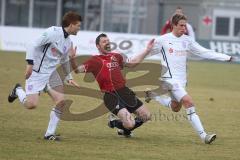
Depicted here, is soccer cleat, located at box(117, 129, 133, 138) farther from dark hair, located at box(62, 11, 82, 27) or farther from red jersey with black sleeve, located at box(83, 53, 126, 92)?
dark hair, located at box(62, 11, 82, 27)

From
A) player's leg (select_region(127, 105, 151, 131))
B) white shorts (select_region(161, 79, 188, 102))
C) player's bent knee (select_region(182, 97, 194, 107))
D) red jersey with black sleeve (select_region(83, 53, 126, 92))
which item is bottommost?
player's leg (select_region(127, 105, 151, 131))

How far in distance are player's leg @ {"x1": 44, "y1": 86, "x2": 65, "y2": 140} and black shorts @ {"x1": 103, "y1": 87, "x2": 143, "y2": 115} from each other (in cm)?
85

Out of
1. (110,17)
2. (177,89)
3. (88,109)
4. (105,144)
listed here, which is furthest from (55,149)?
(110,17)

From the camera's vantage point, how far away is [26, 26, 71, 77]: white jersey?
11844mm

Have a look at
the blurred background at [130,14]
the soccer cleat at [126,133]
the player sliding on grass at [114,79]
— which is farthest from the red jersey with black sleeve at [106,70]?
the blurred background at [130,14]

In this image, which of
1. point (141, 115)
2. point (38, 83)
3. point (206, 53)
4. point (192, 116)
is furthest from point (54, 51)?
point (206, 53)

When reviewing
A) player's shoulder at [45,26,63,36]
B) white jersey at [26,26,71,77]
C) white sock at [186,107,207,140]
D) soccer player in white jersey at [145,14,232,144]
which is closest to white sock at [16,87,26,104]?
white jersey at [26,26,71,77]

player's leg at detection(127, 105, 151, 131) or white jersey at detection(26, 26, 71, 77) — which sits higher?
white jersey at detection(26, 26, 71, 77)

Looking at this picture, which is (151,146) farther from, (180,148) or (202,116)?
(202,116)

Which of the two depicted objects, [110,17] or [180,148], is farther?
[110,17]

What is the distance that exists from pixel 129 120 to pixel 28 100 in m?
1.73

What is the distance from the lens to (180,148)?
11516 mm

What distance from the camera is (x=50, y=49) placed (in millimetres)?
11992

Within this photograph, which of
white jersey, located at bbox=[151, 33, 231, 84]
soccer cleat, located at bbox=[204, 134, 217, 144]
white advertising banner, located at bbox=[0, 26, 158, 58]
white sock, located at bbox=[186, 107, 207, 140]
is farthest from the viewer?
white advertising banner, located at bbox=[0, 26, 158, 58]
